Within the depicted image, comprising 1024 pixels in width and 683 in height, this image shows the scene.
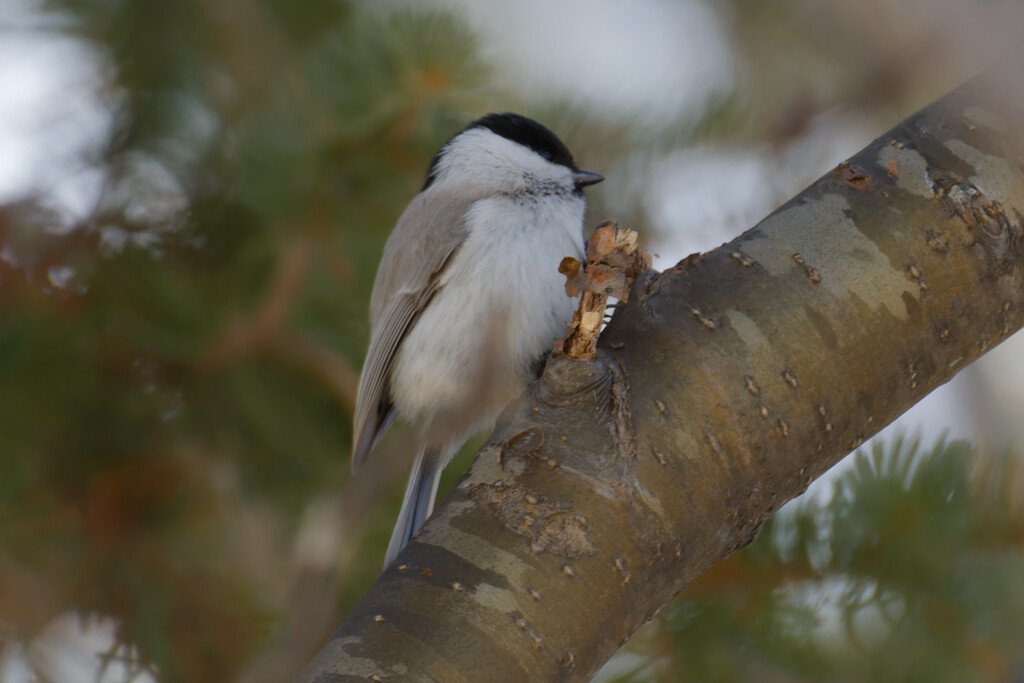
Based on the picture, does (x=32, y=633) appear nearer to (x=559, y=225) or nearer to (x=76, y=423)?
(x=76, y=423)

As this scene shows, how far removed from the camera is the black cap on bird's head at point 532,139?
4.16ft

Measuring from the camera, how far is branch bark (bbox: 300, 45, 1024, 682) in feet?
2.07

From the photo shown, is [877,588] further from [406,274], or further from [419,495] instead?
[406,274]

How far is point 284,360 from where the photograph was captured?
107 cm

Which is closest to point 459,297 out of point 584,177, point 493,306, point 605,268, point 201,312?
point 493,306

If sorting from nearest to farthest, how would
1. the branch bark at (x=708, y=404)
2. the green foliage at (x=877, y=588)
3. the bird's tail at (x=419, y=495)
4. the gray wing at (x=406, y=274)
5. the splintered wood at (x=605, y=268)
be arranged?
the branch bark at (x=708, y=404) < the splintered wood at (x=605, y=268) < the green foliage at (x=877, y=588) < the bird's tail at (x=419, y=495) < the gray wing at (x=406, y=274)

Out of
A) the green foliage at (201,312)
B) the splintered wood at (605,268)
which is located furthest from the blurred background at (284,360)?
the splintered wood at (605,268)

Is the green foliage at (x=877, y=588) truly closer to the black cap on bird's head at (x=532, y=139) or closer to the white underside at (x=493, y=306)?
the white underside at (x=493, y=306)

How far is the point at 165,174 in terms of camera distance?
1037 mm

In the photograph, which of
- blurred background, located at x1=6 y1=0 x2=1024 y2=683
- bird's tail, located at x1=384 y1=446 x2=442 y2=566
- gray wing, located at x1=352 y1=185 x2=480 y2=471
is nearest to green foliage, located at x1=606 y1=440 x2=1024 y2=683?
blurred background, located at x1=6 y1=0 x2=1024 y2=683

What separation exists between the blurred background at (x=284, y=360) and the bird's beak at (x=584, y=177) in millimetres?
76

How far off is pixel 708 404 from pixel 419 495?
1.92 feet

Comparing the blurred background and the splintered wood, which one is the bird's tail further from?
the splintered wood

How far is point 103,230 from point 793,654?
0.88 m
